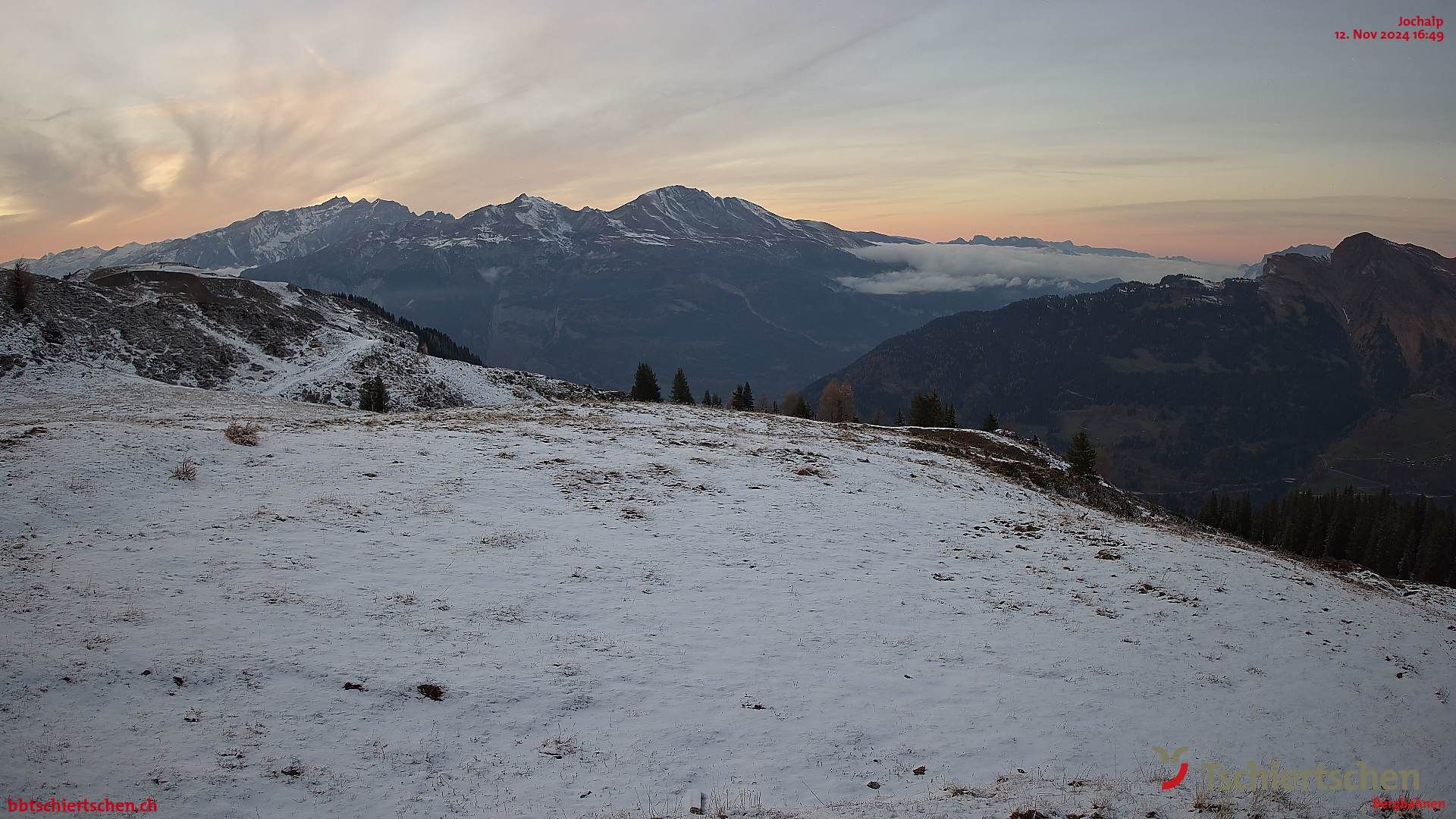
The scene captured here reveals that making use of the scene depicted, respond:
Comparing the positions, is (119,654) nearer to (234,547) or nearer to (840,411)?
(234,547)

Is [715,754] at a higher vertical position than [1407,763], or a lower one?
higher

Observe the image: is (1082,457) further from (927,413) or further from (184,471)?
(184,471)

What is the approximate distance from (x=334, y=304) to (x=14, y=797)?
166213mm

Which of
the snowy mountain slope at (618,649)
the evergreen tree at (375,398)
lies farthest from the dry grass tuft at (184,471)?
the evergreen tree at (375,398)

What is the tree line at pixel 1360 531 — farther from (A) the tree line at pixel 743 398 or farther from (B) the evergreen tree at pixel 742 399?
(B) the evergreen tree at pixel 742 399

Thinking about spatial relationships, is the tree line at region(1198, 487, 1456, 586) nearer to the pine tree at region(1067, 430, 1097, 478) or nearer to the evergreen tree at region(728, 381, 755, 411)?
the pine tree at region(1067, 430, 1097, 478)

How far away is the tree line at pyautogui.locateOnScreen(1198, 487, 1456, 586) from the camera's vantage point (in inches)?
3337

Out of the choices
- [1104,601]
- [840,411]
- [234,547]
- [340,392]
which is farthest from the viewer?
[840,411]

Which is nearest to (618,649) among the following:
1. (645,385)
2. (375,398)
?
(375,398)

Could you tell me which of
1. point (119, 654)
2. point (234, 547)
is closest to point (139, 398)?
point (234, 547)

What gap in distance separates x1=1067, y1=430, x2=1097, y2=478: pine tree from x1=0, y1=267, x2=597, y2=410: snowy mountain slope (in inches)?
2073

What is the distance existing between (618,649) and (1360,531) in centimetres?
11762

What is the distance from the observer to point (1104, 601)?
17391 millimetres

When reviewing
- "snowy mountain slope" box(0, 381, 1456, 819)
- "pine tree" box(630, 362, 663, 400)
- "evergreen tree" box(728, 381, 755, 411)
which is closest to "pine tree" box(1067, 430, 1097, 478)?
"snowy mountain slope" box(0, 381, 1456, 819)
